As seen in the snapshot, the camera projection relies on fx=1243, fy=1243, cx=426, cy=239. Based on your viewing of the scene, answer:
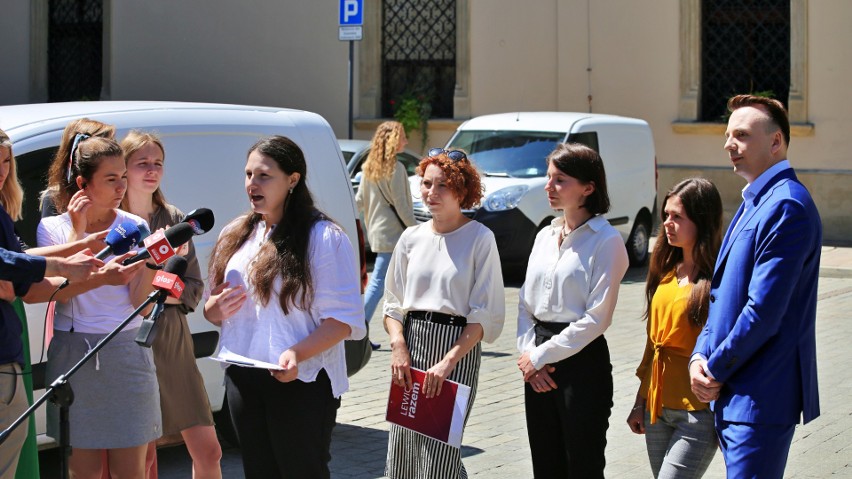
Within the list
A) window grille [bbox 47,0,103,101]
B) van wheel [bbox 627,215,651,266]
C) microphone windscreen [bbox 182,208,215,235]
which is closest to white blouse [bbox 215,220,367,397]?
microphone windscreen [bbox 182,208,215,235]

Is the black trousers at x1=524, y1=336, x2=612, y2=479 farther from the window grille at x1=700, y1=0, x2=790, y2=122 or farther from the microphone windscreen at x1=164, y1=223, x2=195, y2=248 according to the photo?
the window grille at x1=700, y1=0, x2=790, y2=122

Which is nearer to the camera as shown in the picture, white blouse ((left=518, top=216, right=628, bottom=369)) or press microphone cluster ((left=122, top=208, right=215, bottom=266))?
press microphone cluster ((left=122, top=208, right=215, bottom=266))

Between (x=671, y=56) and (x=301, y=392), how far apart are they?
1521 cm

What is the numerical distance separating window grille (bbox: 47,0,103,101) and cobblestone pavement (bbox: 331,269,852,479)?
14.6 metres

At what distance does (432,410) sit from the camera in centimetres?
498

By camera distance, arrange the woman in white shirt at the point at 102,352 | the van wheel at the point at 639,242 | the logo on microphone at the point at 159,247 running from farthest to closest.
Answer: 1. the van wheel at the point at 639,242
2. the woman in white shirt at the point at 102,352
3. the logo on microphone at the point at 159,247

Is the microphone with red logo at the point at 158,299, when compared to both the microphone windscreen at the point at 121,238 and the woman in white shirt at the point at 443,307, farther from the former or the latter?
the woman in white shirt at the point at 443,307

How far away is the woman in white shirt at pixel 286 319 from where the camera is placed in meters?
4.30

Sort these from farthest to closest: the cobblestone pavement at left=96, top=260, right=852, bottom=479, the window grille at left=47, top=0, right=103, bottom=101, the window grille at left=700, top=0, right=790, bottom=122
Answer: the window grille at left=47, top=0, right=103, bottom=101 < the window grille at left=700, top=0, right=790, bottom=122 < the cobblestone pavement at left=96, top=260, right=852, bottom=479

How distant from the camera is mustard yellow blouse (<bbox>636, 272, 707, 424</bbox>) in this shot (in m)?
4.59

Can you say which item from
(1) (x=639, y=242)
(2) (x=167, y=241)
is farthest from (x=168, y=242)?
(1) (x=639, y=242)

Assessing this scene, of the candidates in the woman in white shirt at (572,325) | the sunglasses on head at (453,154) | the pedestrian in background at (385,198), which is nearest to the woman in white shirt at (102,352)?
the sunglasses on head at (453,154)

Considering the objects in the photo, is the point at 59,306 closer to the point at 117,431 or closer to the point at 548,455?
the point at 117,431

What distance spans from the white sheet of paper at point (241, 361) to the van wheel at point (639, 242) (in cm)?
1120
